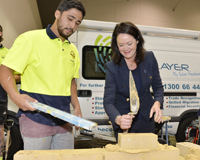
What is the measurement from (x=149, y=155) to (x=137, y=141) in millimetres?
111

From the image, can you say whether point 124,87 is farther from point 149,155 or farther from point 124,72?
point 149,155

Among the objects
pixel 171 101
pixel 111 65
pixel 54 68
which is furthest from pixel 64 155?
pixel 171 101

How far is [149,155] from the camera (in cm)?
119

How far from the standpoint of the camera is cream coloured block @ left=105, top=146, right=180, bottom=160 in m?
1.16

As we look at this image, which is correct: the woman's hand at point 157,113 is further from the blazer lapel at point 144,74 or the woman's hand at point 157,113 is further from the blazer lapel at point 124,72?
the blazer lapel at point 124,72

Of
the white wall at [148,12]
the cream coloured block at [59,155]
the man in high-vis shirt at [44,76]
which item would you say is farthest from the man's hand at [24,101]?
the white wall at [148,12]

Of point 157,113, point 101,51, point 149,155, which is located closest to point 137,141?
point 149,155

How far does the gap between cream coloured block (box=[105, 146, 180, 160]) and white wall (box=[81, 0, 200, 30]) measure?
900cm

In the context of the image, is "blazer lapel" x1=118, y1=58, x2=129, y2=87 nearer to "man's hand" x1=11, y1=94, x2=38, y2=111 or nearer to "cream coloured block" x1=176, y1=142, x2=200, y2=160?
"cream coloured block" x1=176, y1=142, x2=200, y2=160

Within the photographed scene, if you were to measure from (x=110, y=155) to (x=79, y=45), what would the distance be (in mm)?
2820

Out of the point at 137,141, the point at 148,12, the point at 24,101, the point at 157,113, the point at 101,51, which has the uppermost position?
the point at 148,12

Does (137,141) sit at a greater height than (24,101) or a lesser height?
lesser

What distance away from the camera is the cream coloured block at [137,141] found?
3.95 ft

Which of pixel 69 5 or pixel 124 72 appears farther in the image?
pixel 124 72
